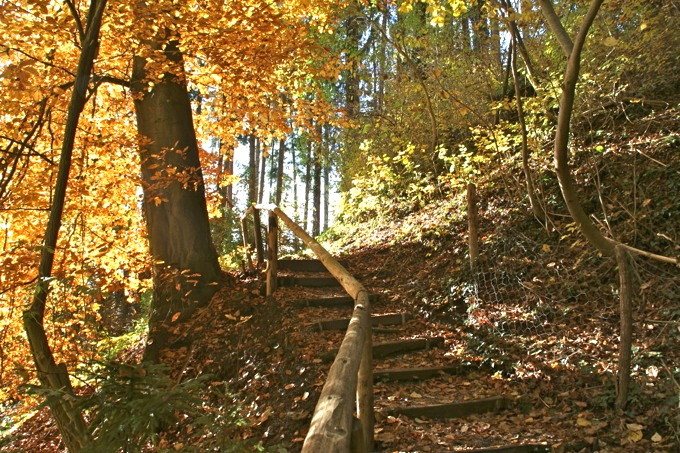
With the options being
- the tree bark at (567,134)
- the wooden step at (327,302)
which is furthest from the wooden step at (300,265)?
the tree bark at (567,134)

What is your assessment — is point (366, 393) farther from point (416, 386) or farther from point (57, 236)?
point (57, 236)

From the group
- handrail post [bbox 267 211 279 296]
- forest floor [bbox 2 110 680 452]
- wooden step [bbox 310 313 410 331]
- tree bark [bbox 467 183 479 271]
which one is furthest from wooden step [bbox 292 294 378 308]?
tree bark [bbox 467 183 479 271]

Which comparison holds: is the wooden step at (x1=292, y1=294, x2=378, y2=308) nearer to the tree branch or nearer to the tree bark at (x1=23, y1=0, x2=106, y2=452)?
the tree bark at (x1=23, y1=0, x2=106, y2=452)

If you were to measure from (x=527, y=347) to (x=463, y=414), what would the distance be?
1286 mm

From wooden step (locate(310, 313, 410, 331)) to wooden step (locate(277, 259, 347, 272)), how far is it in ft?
7.10

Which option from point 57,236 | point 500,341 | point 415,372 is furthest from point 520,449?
point 57,236

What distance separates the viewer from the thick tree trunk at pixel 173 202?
22.9 feet

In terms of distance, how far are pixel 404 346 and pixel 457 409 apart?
1.29m

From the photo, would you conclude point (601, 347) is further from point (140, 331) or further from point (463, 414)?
point (140, 331)

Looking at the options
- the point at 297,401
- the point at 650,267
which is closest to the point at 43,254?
the point at 297,401

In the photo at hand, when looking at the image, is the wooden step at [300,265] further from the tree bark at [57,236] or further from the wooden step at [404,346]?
the tree bark at [57,236]

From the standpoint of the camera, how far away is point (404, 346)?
562cm

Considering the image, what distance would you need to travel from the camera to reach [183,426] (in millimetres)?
5145

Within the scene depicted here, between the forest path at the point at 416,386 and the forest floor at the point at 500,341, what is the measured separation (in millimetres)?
24
